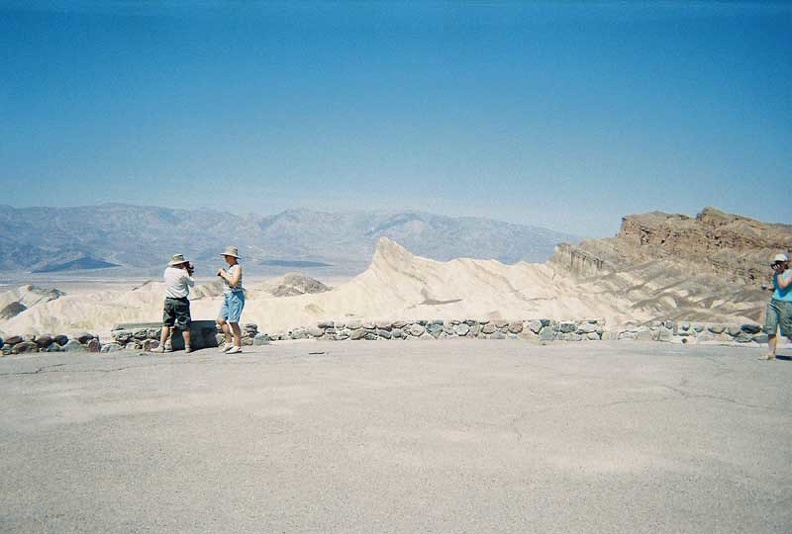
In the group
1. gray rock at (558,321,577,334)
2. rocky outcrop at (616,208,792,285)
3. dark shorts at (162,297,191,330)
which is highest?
rocky outcrop at (616,208,792,285)

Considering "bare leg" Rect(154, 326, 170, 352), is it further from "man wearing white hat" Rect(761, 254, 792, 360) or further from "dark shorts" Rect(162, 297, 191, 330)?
"man wearing white hat" Rect(761, 254, 792, 360)

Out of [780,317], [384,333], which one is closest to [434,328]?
[384,333]

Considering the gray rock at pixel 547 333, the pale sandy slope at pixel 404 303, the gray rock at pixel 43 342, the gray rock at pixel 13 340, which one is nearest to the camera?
the gray rock at pixel 13 340

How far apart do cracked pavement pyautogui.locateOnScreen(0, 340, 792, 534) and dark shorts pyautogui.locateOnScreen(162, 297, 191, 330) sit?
1347 millimetres

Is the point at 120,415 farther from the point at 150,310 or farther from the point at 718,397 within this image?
the point at 150,310

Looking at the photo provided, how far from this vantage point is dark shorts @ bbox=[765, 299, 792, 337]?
9.62 metres

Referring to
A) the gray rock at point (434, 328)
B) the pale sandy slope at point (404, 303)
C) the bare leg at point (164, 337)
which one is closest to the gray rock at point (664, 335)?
the gray rock at point (434, 328)

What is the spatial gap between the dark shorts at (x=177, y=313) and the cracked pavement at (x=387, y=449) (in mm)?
1347

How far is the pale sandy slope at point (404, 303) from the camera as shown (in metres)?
22.8

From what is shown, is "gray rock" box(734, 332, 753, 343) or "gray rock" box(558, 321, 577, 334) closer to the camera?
"gray rock" box(734, 332, 753, 343)

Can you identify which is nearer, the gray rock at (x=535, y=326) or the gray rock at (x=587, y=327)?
the gray rock at (x=535, y=326)

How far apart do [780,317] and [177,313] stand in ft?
29.7

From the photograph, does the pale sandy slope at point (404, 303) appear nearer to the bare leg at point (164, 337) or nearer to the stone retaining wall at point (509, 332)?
the stone retaining wall at point (509, 332)

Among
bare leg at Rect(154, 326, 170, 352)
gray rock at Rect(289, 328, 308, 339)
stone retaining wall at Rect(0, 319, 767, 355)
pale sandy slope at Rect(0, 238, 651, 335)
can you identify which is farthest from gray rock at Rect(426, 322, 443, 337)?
pale sandy slope at Rect(0, 238, 651, 335)
